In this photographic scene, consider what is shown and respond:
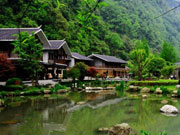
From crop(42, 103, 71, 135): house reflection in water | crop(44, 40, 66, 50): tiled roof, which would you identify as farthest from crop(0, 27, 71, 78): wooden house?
crop(42, 103, 71, 135): house reflection in water

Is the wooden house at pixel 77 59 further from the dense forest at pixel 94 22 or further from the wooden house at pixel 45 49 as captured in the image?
the wooden house at pixel 45 49

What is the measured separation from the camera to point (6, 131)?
6.45 metres

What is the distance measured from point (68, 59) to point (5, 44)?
16.7m

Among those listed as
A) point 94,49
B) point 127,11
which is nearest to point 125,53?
point 94,49

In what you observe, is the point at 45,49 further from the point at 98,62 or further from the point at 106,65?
the point at 106,65

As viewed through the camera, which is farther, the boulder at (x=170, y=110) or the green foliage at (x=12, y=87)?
the green foliage at (x=12, y=87)

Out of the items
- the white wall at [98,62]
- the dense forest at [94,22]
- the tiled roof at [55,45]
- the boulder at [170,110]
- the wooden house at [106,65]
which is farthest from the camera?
the white wall at [98,62]

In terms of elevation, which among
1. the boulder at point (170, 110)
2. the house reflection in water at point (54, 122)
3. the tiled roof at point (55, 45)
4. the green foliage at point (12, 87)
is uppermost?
the tiled roof at point (55, 45)

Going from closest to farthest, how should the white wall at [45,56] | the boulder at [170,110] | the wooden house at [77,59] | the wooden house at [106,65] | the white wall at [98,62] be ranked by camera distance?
→ 1. the boulder at [170,110]
2. the white wall at [45,56]
3. the wooden house at [77,59]
4. the wooden house at [106,65]
5. the white wall at [98,62]

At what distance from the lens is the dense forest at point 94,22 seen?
7.95 ft

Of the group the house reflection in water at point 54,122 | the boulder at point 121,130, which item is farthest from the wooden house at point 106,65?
the boulder at point 121,130

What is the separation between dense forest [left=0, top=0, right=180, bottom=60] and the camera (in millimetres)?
2424

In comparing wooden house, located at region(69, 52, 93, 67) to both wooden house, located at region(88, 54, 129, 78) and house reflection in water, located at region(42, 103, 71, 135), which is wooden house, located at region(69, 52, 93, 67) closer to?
wooden house, located at region(88, 54, 129, 78)

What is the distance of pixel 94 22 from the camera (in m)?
3.20
